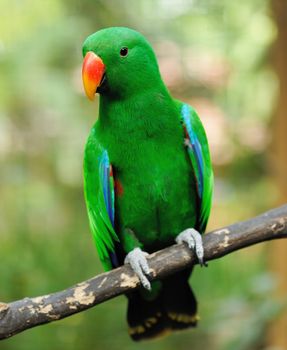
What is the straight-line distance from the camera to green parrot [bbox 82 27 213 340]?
1707 mm

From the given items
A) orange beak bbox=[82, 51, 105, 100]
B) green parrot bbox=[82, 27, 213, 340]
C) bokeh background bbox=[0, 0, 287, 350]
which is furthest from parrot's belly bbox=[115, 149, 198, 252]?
bokeh background bbox=[0, 0, 287, 350]

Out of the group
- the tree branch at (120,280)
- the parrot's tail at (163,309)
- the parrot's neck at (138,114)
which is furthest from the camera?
the parrot's tail at (163,309)

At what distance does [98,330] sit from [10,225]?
2.41 ft

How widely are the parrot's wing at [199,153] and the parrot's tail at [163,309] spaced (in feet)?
0.92

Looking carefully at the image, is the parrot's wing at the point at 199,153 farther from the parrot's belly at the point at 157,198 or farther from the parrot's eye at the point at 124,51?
the parrot's eye at the point at 124,51

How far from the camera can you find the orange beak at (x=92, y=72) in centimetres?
162

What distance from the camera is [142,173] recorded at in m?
1.81

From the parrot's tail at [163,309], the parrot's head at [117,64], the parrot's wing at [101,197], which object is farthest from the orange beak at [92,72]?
the parrot's tail at [163,309]

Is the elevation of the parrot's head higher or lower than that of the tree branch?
higher

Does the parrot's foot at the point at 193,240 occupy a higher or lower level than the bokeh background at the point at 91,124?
lower

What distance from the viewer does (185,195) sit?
1.88 metres

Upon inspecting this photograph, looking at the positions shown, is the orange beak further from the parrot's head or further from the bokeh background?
the bokeh background

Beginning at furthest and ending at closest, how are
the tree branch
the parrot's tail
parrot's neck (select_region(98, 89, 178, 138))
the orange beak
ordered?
the parrot's tail → parrot's neck (select_region(98, 89, 178, 138)) → the orange beak → the tree branch

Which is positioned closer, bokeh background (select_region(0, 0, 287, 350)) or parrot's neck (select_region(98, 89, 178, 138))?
parrot's neck (select_region(98, 89, 178, 138))
